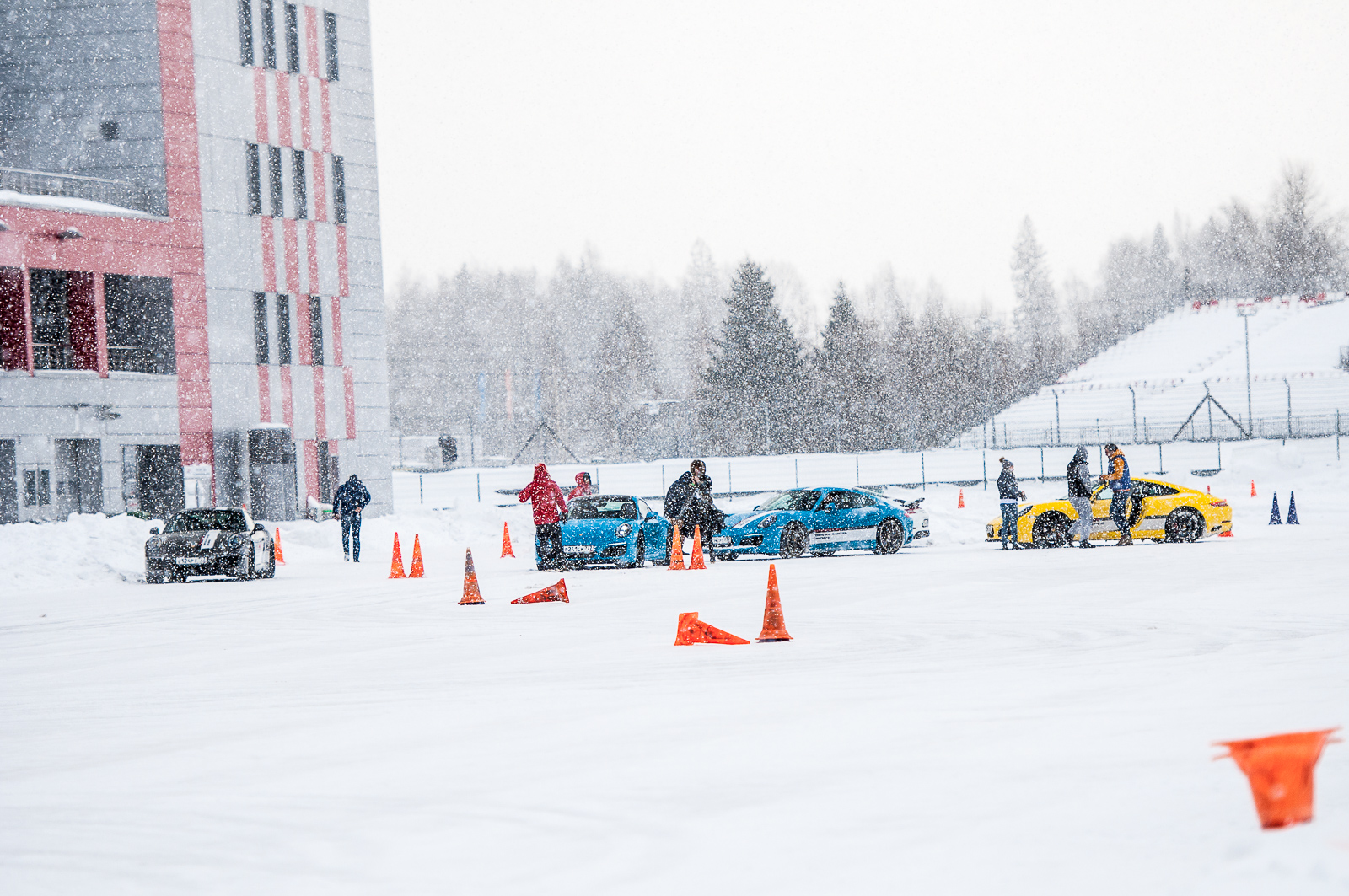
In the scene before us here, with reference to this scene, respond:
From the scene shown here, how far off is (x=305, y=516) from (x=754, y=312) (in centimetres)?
4224

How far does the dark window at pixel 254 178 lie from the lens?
1694 inches

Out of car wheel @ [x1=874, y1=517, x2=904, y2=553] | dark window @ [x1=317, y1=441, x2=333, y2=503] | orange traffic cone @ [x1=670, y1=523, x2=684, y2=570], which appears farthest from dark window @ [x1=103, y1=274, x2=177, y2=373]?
car wheel @ [x1=874, y1=517, x2=904, y2=553]

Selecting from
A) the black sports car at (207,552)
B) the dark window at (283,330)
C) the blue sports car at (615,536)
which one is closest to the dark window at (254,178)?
the dark window at (283,330)

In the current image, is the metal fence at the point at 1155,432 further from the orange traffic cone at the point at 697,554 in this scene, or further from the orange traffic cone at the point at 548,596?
the orange traffic cone at the point at 548,596

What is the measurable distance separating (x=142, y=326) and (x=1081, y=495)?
27387 millimetres

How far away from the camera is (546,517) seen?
2294 cm

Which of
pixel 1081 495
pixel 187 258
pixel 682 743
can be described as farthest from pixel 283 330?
pixel 682 743

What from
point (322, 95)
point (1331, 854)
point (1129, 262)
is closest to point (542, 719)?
point (1331, 854)

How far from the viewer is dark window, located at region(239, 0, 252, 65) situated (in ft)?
140

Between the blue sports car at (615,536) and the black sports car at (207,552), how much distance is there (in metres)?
5.05

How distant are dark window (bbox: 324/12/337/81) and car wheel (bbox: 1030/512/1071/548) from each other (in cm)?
2934

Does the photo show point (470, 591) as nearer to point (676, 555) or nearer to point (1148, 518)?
point (676, 555)

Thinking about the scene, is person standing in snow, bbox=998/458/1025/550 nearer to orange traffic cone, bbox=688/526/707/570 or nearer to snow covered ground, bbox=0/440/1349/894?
orange traffic cone, bbox=688/526/707/570

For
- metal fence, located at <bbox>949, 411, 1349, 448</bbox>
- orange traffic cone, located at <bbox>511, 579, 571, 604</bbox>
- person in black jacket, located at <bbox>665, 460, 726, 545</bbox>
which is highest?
metal fence, located at <bbox>949, 411, 1349, 448</bbox>
